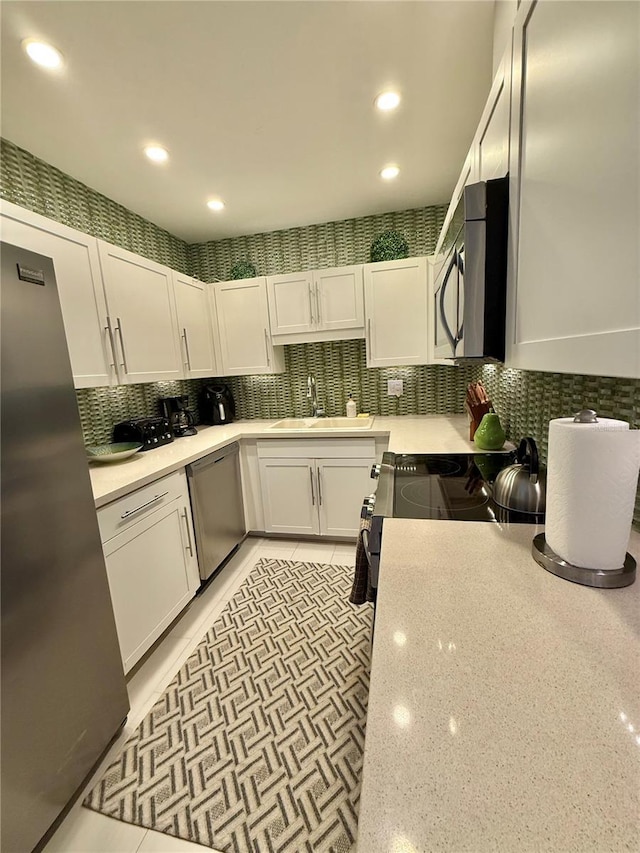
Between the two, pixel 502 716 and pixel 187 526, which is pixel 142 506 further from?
pixel 502 716

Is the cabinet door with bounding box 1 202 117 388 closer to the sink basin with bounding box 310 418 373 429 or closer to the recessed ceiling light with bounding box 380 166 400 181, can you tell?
the sink basin with bounding box 310 418 373 429

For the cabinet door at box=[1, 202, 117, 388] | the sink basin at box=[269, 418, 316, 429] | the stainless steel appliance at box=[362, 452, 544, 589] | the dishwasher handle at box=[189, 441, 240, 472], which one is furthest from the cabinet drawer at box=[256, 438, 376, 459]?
the cabinet door at box=[1, 202, 117, 388]

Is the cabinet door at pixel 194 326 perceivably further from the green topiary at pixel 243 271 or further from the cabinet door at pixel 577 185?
the cabinet door at pixel 577 185

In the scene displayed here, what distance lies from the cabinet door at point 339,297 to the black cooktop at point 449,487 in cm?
131

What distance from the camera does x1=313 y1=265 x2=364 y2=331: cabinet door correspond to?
253 cm

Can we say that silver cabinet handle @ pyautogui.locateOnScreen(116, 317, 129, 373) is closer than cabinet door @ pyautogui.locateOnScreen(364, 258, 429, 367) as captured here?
Yes

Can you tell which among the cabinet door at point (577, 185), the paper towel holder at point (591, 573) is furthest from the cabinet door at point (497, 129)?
the paper towel holder at point (591, 573)

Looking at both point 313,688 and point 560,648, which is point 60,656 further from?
point 560,648

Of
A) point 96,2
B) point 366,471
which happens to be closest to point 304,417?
point 366,471

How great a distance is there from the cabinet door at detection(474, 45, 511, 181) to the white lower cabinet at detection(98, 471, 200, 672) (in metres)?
1.76

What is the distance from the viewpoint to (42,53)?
125 cm

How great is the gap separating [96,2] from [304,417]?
243 cm

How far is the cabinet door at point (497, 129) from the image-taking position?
0.84 meters

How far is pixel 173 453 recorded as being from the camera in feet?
6.67
